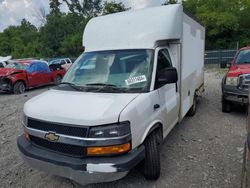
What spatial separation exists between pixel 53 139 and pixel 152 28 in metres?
2.45

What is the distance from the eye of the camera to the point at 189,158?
462 centimetres

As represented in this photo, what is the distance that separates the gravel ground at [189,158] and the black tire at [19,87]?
577cm

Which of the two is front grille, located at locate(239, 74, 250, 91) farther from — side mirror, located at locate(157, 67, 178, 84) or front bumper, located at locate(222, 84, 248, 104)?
side mirror, located at locate(157, 67, 178, 84)

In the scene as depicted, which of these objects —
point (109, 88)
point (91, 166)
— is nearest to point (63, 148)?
point (91, 166)

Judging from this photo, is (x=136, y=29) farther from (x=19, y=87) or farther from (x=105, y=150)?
(x=19, y=87)

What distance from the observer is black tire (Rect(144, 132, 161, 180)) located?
3683 mm

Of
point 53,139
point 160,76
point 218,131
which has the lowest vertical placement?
point 218,131

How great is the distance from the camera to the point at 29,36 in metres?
57.9

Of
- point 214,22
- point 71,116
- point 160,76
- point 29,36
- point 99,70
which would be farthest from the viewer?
point 29,36

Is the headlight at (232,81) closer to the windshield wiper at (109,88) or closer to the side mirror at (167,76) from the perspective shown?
the side mirror at (167,76)

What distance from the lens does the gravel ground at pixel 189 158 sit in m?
3.89

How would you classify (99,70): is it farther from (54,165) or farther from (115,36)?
(54,165)

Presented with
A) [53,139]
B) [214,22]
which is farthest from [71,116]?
[214,22]

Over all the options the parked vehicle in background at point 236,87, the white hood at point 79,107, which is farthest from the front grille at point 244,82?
the white hood at point 79,107
